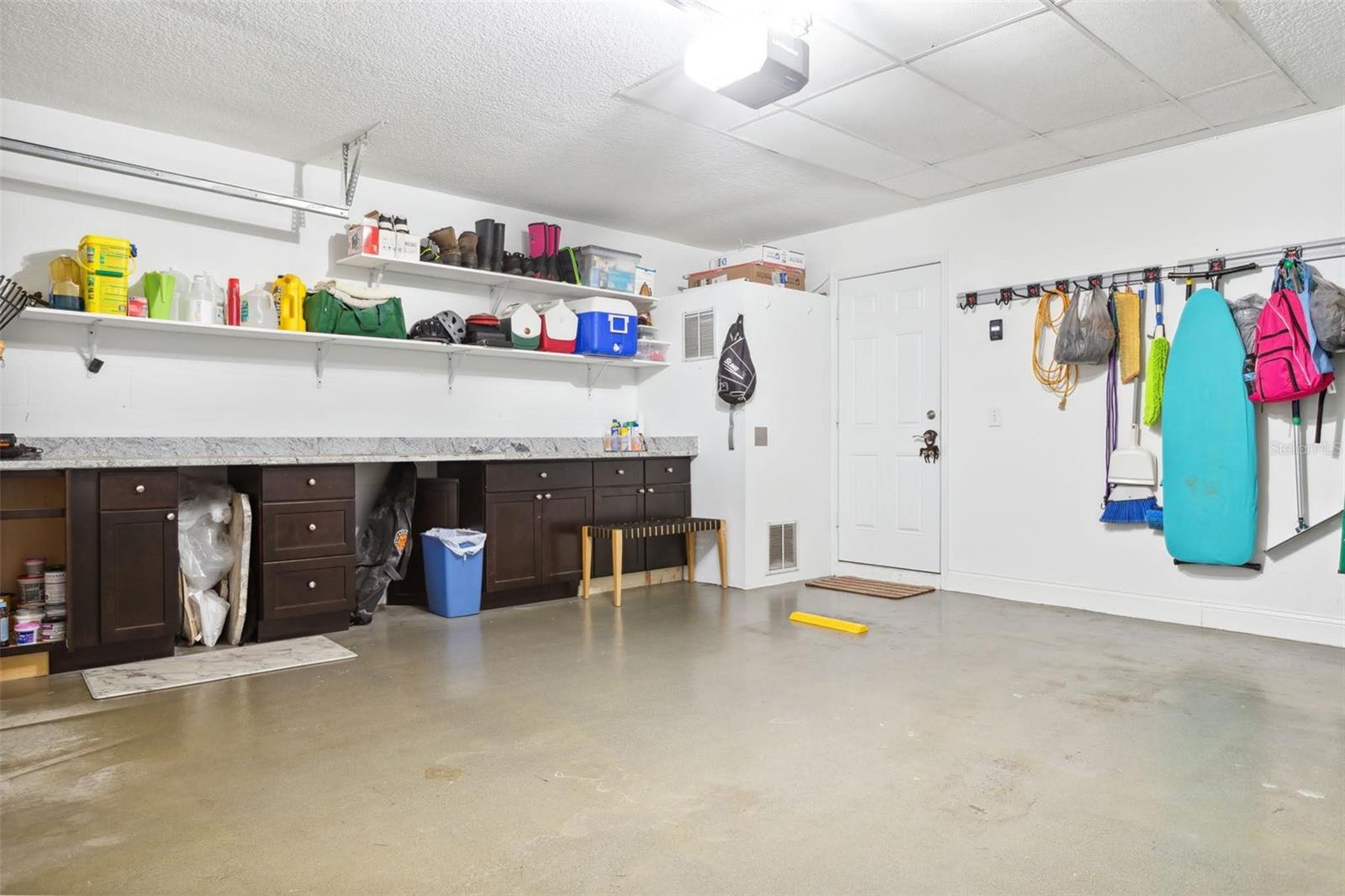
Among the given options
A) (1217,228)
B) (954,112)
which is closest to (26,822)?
(954,112)

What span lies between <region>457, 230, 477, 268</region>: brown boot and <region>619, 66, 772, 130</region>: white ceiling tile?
1660 mm

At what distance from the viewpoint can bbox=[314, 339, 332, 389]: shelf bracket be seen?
194 inches

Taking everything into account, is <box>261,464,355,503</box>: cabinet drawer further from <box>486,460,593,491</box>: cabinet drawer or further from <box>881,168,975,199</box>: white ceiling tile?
<box>881,168,975,199</box>: white ceiling tile

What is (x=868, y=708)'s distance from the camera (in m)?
3.15

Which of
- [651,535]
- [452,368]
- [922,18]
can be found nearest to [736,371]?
[651,535]

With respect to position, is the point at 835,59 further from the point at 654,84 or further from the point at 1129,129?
the point at 1129,129

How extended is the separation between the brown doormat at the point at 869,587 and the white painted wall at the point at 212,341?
7.69 feet

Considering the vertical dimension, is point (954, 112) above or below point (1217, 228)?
above

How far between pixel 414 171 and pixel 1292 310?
486 centimetres

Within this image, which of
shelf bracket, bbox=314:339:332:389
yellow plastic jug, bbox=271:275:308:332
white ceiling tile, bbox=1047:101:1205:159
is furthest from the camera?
shelf bracket, bbox=314:339:332:389

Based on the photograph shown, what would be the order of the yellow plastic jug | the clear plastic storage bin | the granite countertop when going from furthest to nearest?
1. the clear plastic storage bin
2. the yellow plastic jug
3. the granite countertop

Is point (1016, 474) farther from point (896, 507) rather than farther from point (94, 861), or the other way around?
point (94, 861)

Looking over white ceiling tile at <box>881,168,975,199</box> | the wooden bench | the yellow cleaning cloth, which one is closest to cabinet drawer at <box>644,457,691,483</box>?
the wooden bench

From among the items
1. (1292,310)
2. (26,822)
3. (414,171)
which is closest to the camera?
(26,822)
